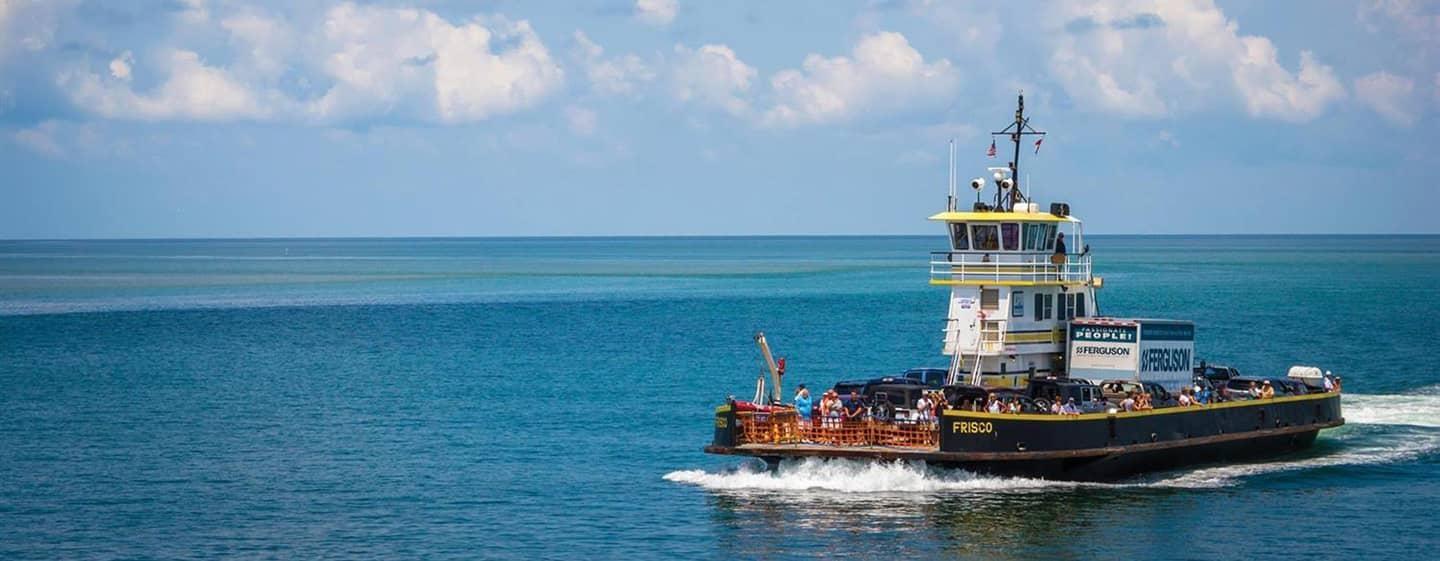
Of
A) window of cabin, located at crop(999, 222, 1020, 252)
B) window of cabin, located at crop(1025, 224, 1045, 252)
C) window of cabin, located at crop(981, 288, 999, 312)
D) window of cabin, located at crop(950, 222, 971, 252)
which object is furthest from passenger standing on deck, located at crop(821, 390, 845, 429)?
window of cabin, located at crop(1025, 224, 1045, 252)

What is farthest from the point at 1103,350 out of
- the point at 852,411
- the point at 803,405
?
the point at 803,405

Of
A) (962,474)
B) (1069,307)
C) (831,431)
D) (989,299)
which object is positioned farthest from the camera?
(1069,307)

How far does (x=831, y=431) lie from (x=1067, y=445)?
17.4 feet

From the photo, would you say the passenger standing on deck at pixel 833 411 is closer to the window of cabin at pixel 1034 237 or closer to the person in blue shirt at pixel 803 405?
the person in blue shirt at pixel 803 405

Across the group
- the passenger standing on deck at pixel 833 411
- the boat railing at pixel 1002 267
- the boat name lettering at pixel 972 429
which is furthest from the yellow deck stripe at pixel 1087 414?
the boat railing at pixel 1002 267

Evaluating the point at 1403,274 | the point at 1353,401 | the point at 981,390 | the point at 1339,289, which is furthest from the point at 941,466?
the point at 1403,274

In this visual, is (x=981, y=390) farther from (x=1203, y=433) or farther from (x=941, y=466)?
(x=1203, y=433)

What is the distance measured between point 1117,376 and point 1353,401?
16.1 metres

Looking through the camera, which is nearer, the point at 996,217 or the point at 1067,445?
the point at 1067,445

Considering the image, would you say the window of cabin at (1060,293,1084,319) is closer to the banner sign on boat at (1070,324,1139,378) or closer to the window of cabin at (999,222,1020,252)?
the banner sign on boat at (1070,324,1139,378)

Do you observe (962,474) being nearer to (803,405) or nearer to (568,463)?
(803,405)

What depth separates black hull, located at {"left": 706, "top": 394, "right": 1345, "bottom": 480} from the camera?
138 ft

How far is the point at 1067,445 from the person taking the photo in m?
42.9

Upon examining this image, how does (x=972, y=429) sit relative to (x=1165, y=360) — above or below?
below
